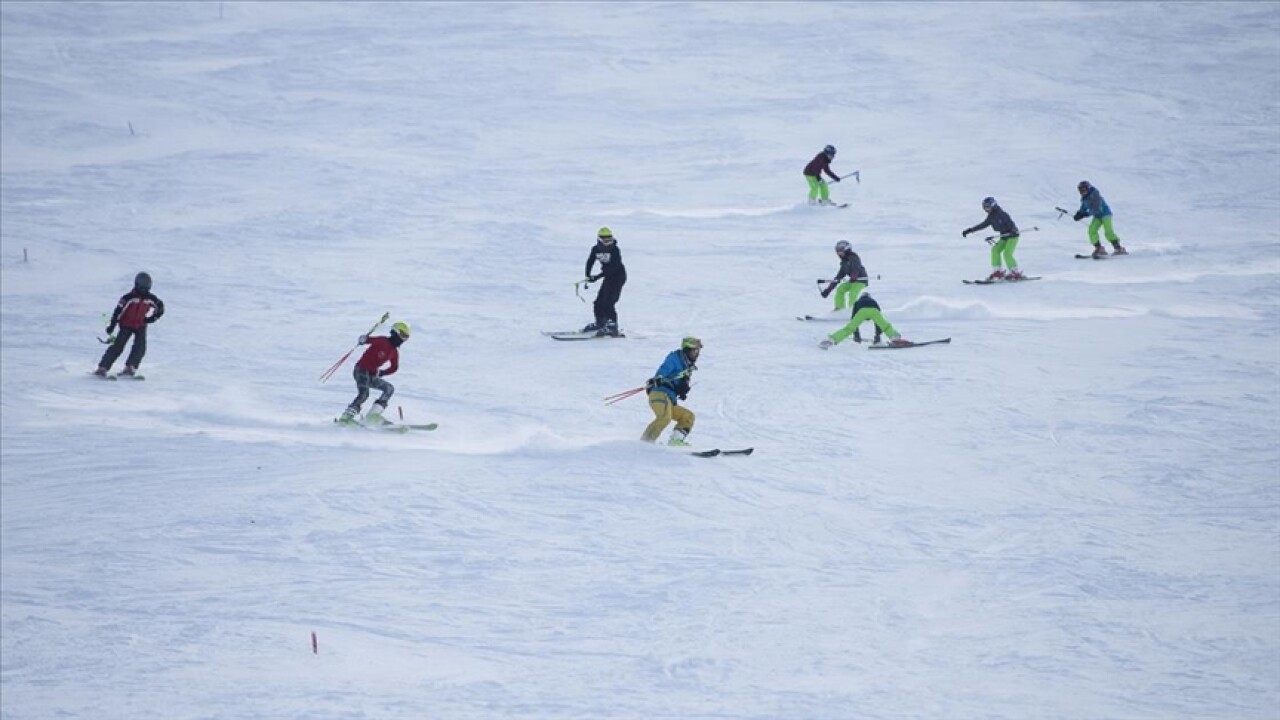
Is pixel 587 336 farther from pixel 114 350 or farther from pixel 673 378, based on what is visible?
pixel 114 350

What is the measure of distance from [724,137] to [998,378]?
1496 cm

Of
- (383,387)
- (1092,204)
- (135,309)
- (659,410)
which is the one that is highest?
(1092,204)

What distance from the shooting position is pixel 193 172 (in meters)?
26.0

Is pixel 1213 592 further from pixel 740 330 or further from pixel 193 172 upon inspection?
pixel 193 172

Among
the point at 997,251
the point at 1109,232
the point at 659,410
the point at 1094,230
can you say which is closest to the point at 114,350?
the point at 659,410

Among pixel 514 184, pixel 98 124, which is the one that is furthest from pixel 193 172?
pixel 514 184

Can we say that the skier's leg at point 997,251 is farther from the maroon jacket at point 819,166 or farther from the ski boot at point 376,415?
the ski boot at point 376,415

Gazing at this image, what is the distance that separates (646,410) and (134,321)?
554 cm

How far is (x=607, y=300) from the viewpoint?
16.4 m

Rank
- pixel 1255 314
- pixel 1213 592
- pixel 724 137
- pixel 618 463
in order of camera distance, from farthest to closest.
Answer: pixel 724 137 < pixel 1255 314 < pixel 618 463 < pixel 1213 592

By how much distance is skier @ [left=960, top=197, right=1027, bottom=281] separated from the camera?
60.6ft

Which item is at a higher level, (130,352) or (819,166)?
(819,166)

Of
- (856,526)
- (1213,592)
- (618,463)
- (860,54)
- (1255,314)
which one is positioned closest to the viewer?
(1213,592)

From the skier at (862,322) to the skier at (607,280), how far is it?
2.52 meters
